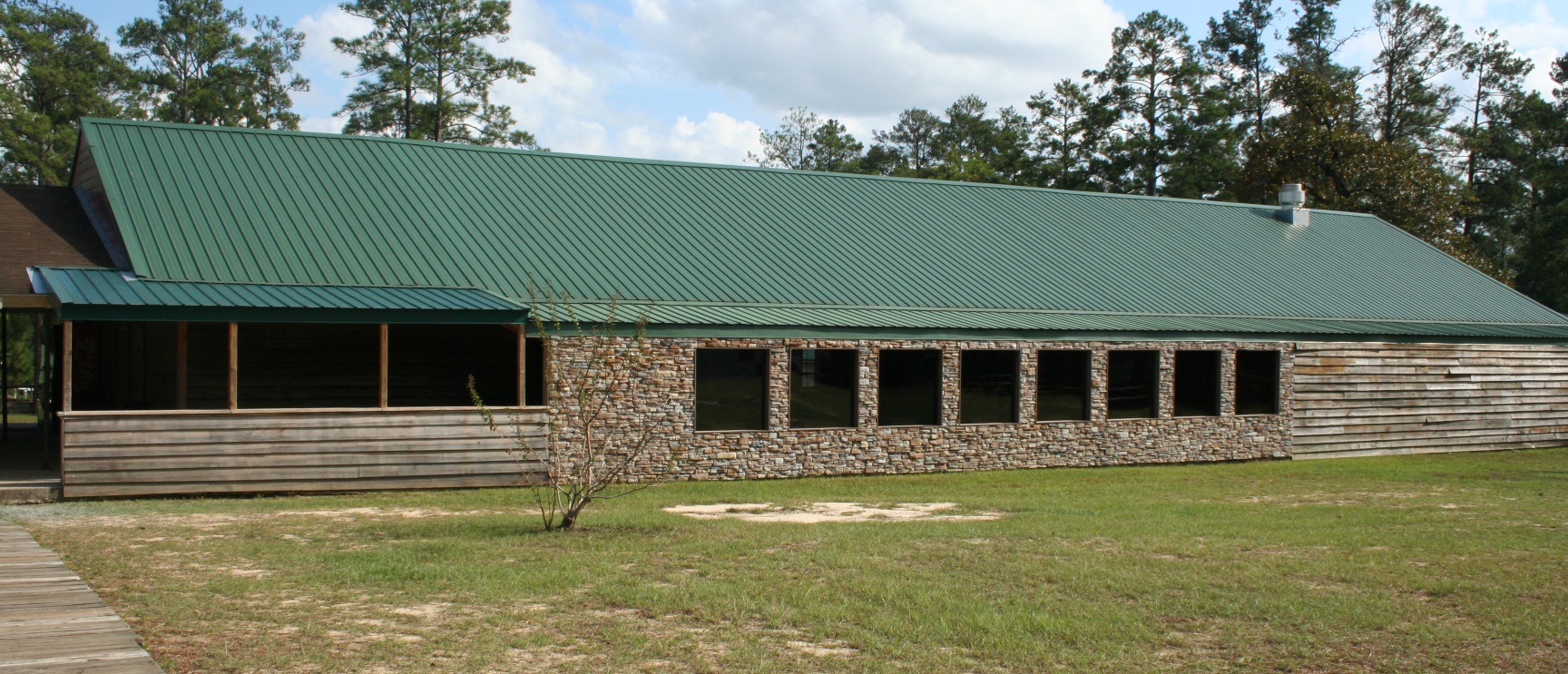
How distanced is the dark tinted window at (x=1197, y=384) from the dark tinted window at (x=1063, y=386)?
1.93 m

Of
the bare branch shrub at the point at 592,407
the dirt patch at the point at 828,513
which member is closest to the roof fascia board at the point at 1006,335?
the bare branch shrub at the point at 592,407

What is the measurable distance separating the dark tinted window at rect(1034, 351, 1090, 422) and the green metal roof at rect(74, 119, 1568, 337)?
630 mm

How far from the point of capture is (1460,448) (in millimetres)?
24391

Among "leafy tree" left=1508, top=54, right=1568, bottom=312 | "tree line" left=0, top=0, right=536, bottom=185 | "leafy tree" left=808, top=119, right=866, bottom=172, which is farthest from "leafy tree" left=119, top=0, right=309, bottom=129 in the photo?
"leafy tree" left=1508, top=54, right=1568, bottom=312

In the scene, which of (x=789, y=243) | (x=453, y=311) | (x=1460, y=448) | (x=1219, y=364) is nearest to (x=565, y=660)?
(x=453, y=311)

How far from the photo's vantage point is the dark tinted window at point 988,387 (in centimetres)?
1964

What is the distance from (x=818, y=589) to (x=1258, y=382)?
52.4 feet

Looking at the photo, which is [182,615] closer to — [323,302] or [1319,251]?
[323,302]

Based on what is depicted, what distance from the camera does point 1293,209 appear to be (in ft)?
97.3

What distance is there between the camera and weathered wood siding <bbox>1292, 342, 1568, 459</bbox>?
22609 millimetres

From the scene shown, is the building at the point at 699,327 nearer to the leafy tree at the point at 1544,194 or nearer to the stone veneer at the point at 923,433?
the stone veneer at the point at 923,433

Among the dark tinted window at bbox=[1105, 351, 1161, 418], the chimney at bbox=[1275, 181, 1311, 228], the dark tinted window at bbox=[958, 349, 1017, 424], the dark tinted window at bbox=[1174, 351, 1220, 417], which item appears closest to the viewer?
the dark tinted window at bbox=[958, 349, 1017, 424]

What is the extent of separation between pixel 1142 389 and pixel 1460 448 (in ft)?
25.3

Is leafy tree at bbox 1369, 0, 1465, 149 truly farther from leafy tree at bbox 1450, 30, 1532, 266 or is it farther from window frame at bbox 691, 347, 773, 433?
window frame at bbox 691, 347, 773, 433
